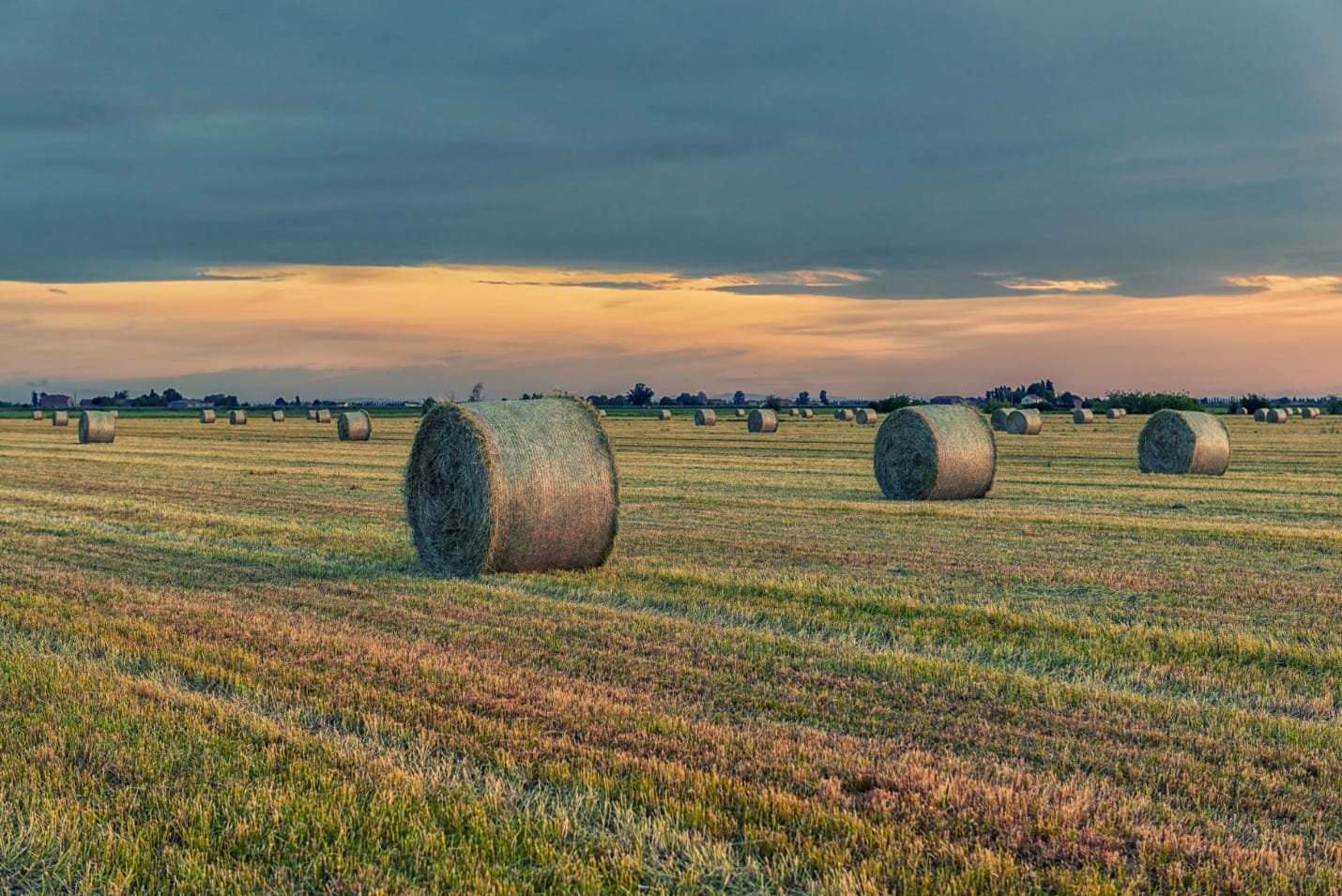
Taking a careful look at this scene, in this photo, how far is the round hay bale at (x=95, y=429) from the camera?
48469mm

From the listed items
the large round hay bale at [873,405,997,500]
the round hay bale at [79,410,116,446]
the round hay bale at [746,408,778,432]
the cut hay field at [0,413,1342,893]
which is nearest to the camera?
the cut hay field at [0,413,1342,893]

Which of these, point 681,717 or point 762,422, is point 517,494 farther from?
point 762,422

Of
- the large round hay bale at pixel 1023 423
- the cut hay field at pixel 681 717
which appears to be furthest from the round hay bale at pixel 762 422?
the cut hay field at pixel 681 717

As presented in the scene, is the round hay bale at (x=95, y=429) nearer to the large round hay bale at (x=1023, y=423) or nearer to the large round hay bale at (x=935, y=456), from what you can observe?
the large round hay bale at (x=935, y=456)

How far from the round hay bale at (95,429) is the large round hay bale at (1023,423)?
1510 inches

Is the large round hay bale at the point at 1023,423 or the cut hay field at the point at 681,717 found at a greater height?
the large round hay bale at the point at 1023,423

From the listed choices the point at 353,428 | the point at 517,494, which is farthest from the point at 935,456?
the point at 353,428

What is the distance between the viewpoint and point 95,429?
159 ft

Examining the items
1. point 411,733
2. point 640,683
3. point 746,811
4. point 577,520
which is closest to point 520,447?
point 577,520

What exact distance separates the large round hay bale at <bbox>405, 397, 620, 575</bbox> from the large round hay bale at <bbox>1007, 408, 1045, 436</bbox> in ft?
143

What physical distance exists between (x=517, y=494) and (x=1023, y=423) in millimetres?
45549

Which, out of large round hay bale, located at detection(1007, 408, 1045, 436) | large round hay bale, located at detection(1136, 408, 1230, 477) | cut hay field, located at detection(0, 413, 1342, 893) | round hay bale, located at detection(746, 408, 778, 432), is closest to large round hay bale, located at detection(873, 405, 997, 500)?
cut hay field, located at detection(0, 413, 1342, 893)

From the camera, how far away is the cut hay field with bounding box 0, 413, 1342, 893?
5270 mm

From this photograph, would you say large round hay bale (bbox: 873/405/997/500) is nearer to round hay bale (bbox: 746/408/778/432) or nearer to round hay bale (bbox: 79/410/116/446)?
round hay bale (bbox: 746/408/778/432)
